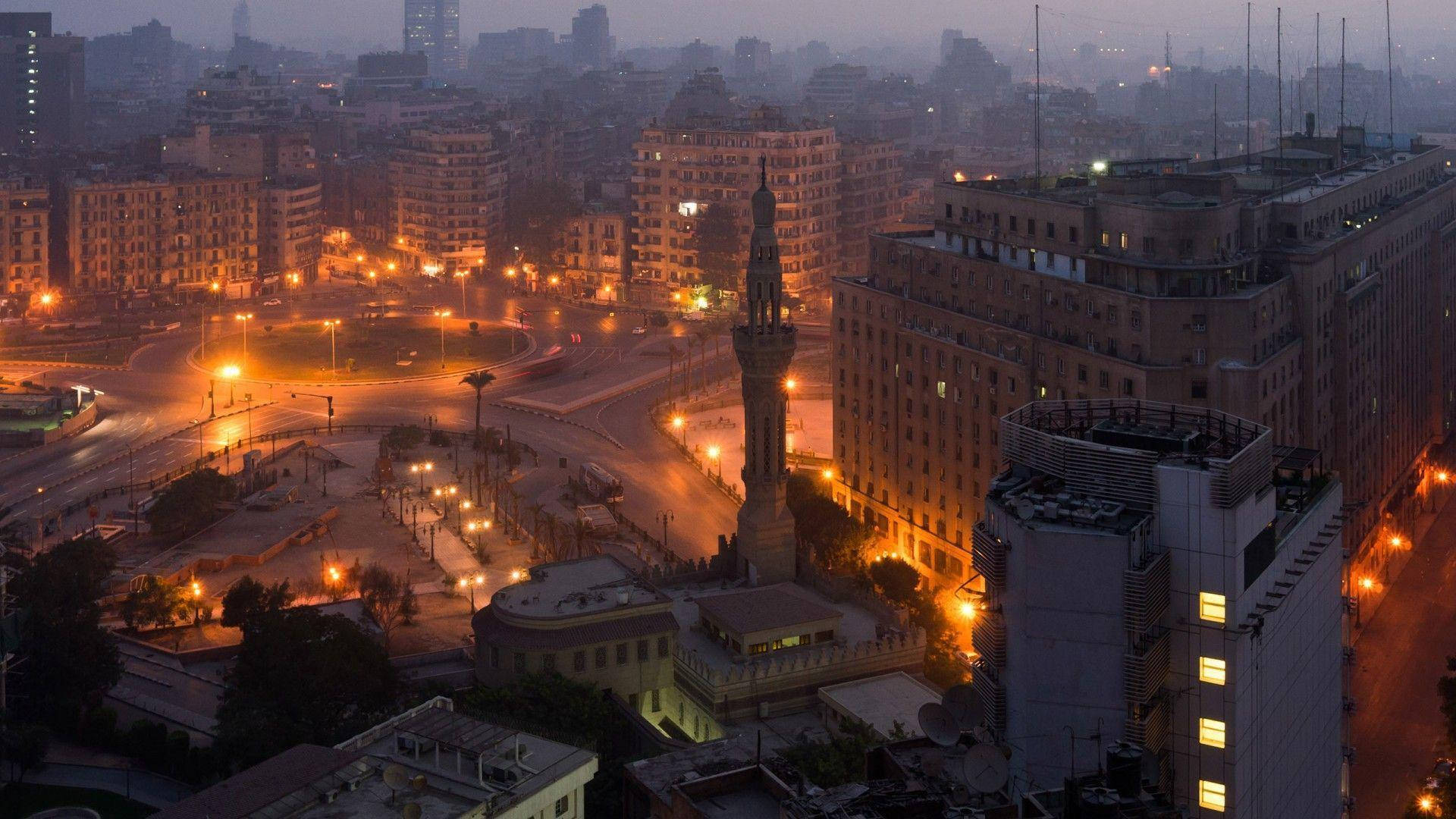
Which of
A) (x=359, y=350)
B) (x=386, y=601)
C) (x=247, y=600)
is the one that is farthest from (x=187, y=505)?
(x=359, y=350)

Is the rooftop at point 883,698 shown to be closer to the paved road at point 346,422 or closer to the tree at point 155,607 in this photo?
the paved road at point 346,422

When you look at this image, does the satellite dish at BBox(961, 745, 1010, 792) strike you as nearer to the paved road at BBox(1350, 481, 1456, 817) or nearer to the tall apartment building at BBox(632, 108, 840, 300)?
the paved road at BBox(1350, 481, 1456, 817)

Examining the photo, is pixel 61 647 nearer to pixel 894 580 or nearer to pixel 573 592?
pixel 573 592

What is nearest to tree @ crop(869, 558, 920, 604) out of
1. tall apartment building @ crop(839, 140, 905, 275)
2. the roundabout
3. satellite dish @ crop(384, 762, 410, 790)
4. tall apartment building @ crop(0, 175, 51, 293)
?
satellite dish @ crop(384, 762, 410, 790)

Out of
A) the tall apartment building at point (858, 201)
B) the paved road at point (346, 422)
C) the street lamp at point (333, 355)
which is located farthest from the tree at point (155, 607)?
the tall apartment building at point (858, 201)

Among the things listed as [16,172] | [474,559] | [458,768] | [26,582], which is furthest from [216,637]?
[16,172]
